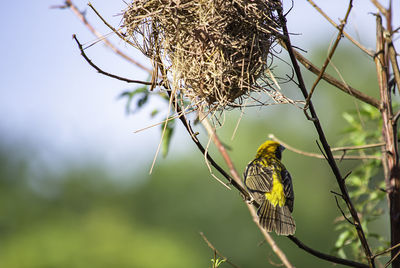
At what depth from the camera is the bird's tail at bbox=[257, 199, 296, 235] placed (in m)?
3.68

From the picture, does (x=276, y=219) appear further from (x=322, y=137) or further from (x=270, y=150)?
(x=322, y=137)

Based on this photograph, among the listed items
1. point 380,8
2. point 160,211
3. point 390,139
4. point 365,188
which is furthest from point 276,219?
point 160,211

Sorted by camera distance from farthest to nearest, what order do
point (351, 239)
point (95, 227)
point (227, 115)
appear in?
point (95, 227), point (351, 239), point (227, 115)

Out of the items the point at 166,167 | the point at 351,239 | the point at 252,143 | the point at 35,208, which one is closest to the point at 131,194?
the point at 166,167

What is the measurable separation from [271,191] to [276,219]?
0.47m

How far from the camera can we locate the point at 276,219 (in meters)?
3.88

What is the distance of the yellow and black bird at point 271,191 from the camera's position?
385 centimetres

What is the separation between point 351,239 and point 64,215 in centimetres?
2768

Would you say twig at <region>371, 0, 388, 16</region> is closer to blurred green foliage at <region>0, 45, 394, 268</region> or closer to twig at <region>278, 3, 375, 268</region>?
twig at <region>278, 3, 375, 268</region>

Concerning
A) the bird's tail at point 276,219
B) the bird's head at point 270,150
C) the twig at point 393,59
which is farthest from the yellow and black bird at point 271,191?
the twig at point 393,59

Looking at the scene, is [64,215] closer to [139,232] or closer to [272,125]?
[139,232]

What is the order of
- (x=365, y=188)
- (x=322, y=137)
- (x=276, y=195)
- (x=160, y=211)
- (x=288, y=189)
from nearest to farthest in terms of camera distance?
1. (x=322, y=137)
2. (x=365, y=188)
3. (x=276, y=195)
4. (x=288, y=189)
5. (x=160, y=211)

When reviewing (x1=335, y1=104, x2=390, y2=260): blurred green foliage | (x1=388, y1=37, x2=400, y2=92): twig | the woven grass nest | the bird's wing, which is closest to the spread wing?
the bird's wing

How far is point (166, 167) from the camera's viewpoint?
97.1 ft
